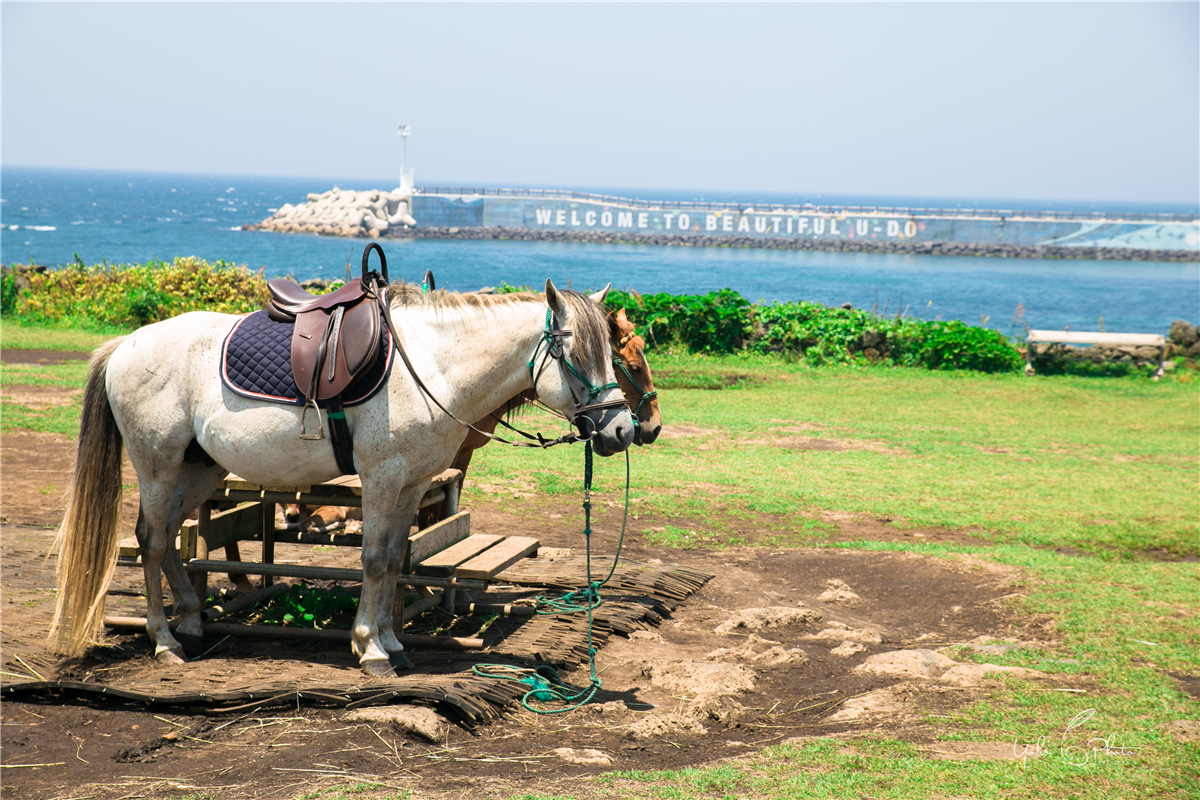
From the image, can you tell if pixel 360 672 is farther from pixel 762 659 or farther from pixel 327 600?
pixel 762 659

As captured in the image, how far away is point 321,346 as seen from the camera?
511 cm

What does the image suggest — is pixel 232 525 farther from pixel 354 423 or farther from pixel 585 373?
pixel 585 373

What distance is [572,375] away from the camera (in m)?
5.04

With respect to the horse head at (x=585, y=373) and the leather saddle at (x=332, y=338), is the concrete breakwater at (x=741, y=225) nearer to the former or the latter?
the leather saddle at (x=332, y=338)

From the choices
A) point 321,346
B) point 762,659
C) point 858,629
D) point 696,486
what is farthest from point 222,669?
point 696,486

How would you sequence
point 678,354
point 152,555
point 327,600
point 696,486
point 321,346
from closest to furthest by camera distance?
point 321,346
point 152,555
point 327,600
point 696,486
point 678,354

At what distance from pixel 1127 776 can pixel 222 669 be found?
462 cm

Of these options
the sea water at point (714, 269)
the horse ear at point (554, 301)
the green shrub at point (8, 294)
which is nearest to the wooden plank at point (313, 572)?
the horse ear at point (554, 301)

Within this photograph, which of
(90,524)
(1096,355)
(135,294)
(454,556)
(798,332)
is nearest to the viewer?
(90,524)

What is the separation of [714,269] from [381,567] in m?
73.5

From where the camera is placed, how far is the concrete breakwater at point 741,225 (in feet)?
331

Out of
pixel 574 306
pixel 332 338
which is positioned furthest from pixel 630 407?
pixel 332 338

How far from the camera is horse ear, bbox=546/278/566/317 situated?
493 centimetres

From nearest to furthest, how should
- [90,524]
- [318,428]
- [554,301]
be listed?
[554,301] < [318,428] < [90,524]
